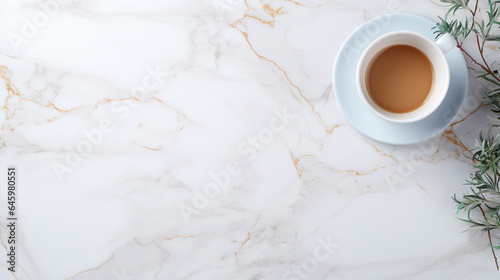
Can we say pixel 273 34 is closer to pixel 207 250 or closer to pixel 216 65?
pixel 216 65

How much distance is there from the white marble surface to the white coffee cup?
0.09 meters

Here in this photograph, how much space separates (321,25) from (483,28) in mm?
289

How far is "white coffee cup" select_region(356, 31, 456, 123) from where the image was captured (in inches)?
28.8

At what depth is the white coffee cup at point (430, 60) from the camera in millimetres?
731

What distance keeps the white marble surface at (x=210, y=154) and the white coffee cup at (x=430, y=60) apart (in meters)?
0.09

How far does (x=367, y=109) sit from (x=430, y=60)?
14cm

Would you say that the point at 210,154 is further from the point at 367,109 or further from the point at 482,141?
the point at 482,141

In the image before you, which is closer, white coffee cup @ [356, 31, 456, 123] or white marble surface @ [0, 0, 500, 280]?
white coffee cup @ [356, 31, 456, 123]

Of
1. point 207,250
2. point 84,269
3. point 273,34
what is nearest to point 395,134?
point 273,34

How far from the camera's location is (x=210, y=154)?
0.86 m

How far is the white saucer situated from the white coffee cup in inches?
1.3

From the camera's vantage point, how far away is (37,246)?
2.95 feet

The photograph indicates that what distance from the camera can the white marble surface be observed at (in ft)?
2.75

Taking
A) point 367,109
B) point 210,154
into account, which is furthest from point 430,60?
point 210,154
